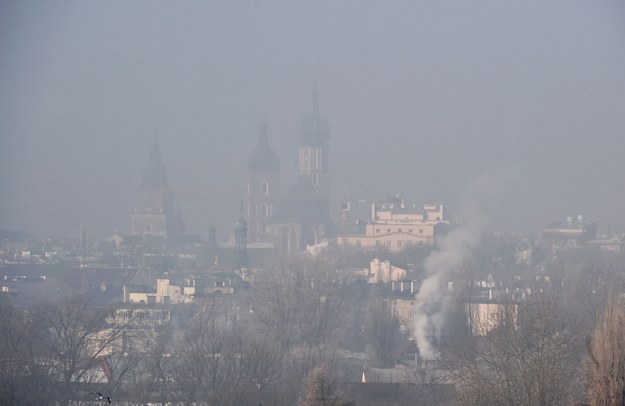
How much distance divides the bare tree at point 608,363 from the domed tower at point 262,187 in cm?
8329

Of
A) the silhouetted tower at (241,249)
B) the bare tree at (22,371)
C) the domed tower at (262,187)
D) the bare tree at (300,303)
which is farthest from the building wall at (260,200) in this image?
the bare tree at (22,371)

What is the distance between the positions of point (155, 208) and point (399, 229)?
20.1 metres

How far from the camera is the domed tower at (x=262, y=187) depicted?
343ft

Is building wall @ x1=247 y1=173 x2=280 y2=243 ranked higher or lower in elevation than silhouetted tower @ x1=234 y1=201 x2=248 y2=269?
higher

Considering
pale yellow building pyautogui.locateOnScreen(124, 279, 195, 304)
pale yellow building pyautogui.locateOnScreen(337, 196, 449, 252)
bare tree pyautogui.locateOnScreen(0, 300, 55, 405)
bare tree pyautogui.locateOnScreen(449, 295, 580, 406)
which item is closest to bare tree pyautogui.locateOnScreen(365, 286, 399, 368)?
bare tree pyautogui.locateOnScreen(449, 295, 580, 406)

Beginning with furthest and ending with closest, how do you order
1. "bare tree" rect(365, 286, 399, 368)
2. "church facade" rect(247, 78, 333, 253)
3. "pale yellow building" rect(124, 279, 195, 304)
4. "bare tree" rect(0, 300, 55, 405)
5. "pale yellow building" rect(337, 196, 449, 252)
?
"church facade" rect(247, 78, 333, 253) < "pale yellow building" rect(337, 196, 449, 252) < "pale yellow building" rect(124, 279, 195, 304) < "bare tree" rect(365, 286, 399, 368) < "bare tree" rect(0, 300, 55, 405)

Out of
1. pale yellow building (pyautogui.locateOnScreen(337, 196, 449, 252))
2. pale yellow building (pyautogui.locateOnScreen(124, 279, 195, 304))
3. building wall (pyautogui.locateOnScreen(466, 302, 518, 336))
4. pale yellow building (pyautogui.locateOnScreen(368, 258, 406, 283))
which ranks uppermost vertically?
pale yellow building (pyautogui.locateOnScreen(337, 196, 449, 252))

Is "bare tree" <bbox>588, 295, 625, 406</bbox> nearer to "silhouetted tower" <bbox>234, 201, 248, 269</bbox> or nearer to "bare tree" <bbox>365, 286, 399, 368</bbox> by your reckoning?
"bare tree" <bbox>365, 286, 399, 368</bbox>

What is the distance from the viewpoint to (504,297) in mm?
40031

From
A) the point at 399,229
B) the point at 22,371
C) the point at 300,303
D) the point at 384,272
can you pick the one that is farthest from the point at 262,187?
the point at 22,371

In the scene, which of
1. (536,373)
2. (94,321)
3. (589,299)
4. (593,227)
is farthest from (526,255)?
(536,373)

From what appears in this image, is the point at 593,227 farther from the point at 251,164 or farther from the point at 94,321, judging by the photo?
the point at 94,321

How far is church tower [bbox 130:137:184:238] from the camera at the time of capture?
96.9 metres

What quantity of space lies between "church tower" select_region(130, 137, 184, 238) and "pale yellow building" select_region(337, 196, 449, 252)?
13.2 metres
